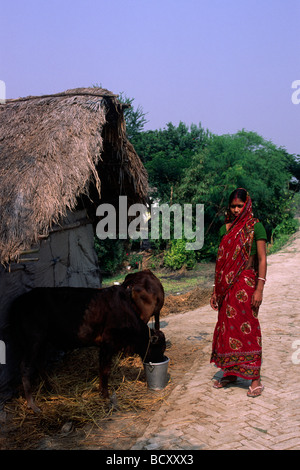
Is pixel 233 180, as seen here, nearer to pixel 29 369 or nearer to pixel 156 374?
pixel 156 374

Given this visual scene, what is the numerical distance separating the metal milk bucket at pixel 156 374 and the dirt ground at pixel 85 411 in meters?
0.07

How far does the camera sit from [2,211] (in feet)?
13.4

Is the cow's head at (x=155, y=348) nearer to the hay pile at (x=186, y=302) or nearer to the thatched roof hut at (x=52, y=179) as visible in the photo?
the thatched roof hut at (x=52, y=179)

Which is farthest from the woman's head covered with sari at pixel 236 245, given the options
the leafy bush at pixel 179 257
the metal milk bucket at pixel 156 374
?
the leafy bush at pixel 179 257

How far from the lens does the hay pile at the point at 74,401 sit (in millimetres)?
3795

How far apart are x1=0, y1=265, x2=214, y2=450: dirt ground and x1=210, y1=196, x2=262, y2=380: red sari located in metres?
0.91

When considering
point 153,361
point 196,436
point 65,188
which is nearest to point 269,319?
point 153,361

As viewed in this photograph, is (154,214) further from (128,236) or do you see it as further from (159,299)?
(159,299)

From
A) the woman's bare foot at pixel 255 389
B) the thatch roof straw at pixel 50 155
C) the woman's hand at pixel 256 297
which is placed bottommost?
the woman's bare foot at pixel 255 389

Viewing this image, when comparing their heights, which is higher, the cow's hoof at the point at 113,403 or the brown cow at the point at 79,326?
the brown cow at the point at 79,326

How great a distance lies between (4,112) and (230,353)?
4475 mm

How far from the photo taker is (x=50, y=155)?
4.66 metres

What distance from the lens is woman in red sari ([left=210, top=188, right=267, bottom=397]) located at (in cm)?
414
